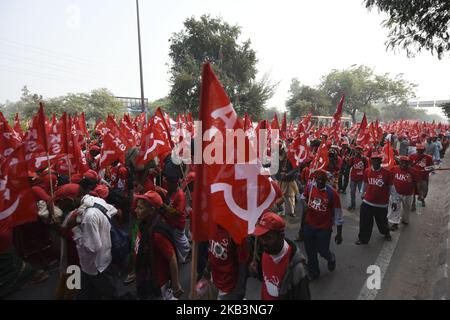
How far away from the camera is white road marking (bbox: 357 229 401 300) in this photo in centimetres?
352

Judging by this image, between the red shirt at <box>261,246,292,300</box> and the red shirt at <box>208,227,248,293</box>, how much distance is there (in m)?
0.34

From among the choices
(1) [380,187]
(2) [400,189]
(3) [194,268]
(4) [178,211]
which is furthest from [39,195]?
(2) [400,189]

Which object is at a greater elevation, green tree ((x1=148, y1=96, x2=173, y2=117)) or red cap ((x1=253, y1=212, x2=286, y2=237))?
green tree ((x1=148, y1=96, x2=173, y2=117))

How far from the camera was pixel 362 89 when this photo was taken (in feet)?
149

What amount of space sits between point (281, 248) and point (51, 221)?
2.63 meters

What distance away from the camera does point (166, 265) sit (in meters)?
2.70

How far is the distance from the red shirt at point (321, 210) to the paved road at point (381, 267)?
2.59ft

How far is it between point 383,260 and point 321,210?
5.44ft

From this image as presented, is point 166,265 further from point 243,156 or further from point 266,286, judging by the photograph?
point 243,156

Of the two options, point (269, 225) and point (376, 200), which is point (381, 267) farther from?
point (269, 225)

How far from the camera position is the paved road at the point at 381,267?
11.7ft

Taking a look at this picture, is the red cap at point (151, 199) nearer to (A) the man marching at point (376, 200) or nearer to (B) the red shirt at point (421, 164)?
(A) the man marching at point (376, 200)

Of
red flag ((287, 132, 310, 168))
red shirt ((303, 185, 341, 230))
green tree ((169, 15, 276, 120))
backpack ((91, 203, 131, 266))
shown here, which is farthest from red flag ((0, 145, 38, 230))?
green tree ((169, 15, 276, 120))

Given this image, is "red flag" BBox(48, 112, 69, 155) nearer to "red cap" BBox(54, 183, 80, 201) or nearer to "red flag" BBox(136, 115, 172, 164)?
"red flag" BBox(136, 115, 172, 164)
